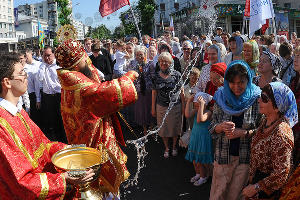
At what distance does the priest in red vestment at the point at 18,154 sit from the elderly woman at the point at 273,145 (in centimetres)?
144

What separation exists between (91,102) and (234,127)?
146 cm

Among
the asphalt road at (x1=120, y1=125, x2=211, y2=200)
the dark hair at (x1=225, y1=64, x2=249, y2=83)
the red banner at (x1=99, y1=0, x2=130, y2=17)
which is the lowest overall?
the asphalt road at (x1=120, y1=125, x2=211, y2=200)

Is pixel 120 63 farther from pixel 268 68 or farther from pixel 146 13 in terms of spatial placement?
pixel 146 13

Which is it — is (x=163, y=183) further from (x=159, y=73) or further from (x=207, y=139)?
(x=159, y=73)

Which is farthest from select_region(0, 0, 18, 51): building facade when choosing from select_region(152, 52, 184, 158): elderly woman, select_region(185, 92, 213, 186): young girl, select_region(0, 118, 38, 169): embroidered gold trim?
select_region(0, 118, 38, 169): embroidered gold trim

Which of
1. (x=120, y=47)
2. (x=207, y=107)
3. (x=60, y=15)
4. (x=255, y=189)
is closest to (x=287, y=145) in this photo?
(x=255, y=189)

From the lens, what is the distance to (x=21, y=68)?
6.47 feet

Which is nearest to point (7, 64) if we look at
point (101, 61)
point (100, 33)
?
point (101, 61)

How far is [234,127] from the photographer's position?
282cm

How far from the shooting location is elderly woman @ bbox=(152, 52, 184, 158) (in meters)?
5.19

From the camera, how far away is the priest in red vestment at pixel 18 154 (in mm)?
1701

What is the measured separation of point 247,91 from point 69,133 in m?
1.89

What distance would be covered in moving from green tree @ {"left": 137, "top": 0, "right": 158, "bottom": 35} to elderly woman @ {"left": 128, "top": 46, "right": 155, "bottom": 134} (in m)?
36.3

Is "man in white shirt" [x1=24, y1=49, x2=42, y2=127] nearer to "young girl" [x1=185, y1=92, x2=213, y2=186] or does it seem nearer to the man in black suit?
the man in black suit
